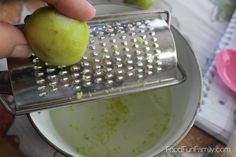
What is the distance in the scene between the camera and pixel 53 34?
514 millimetres

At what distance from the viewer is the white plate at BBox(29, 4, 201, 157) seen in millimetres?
631

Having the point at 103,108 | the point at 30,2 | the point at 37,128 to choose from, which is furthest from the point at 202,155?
the point at 30,2

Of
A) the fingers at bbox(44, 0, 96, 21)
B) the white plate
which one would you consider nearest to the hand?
the fingers at bbox(44, 0, 96, 21)

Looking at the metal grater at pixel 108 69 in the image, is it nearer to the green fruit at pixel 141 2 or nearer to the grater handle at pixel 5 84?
the grater handle at pixel 5 84

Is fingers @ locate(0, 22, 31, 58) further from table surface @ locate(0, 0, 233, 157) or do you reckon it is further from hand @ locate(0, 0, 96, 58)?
table surface @ locate(0, 0, 233, 157)

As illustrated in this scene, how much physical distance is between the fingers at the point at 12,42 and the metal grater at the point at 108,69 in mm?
64

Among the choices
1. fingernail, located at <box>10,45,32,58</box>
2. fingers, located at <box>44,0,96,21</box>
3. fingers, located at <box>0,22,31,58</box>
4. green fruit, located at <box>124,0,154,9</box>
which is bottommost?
green fruit, located at <box>124,0,154,9</box>

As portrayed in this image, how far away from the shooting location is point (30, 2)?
0.88 m

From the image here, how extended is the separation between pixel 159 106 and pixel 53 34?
34cm

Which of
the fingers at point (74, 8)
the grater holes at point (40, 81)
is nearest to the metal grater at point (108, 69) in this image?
the grater holes at point (40, 81)

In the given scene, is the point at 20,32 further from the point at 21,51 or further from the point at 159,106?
the point at 159,106

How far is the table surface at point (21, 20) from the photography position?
69 cm

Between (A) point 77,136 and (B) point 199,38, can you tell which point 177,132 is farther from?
(B) point 199,38

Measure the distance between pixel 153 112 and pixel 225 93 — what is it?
172 millimetres
